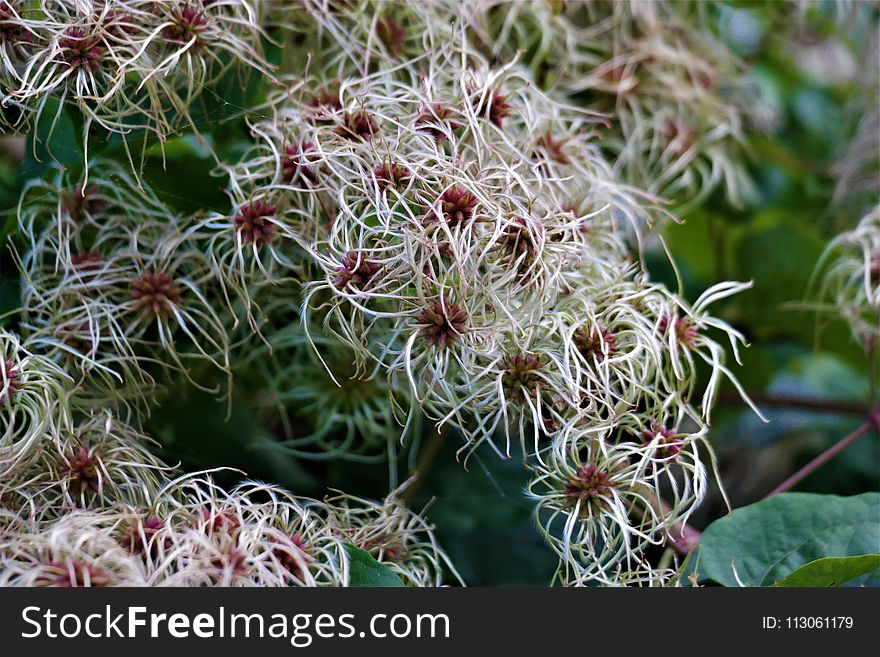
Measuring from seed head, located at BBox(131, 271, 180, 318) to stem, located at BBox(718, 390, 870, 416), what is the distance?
49cm

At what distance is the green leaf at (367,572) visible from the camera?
473 mm

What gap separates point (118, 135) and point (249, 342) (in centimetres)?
16

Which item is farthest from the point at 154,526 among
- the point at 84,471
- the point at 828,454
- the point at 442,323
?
the point at 828,454

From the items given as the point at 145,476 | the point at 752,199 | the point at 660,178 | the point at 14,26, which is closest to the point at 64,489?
the point at 145,476

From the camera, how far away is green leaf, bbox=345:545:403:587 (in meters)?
0.47

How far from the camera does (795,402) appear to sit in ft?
2.66

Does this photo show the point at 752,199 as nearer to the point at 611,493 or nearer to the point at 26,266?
the point at 611,493

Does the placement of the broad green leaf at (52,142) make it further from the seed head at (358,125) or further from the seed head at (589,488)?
the seed head at (589,488)

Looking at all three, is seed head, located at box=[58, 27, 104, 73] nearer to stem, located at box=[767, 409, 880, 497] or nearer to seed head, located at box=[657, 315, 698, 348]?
seed head, located at box=[657, 315, 698, 348]

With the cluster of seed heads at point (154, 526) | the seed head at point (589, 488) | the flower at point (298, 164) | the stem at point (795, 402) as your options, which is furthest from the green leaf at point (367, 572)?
the stem at point (795, 402)

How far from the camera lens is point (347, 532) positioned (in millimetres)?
504

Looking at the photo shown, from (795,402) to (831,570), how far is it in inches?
13.2

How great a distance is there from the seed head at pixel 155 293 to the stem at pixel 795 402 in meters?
0.49

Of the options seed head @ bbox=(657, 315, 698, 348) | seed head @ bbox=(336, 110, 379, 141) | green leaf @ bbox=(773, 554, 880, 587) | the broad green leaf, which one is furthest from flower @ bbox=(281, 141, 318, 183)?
green leaf @ bbox=(773, 554, 880, 587)
